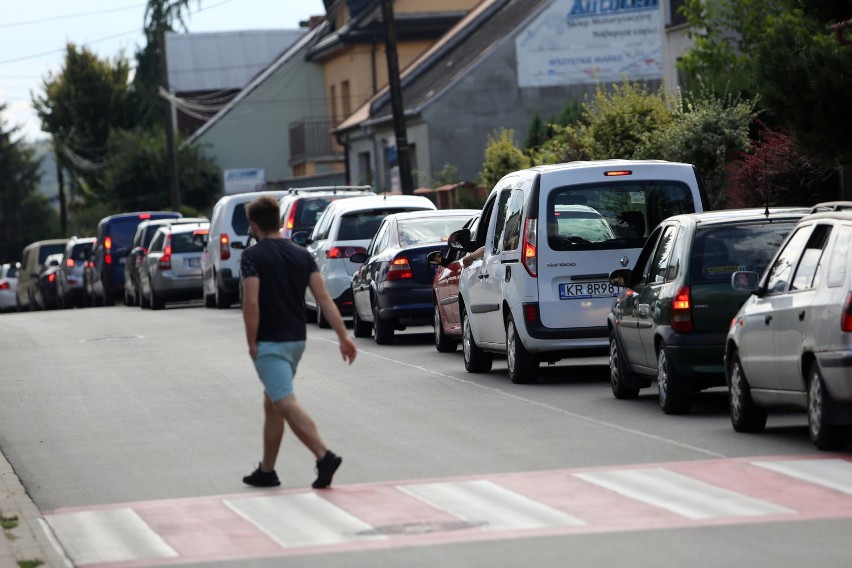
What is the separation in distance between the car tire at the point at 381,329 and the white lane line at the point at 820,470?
1161cm

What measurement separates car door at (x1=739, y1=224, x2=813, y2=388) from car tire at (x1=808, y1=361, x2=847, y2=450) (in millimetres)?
514

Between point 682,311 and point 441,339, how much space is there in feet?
24.5

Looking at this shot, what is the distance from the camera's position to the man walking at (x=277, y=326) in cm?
1032

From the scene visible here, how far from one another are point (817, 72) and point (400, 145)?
64.5 feet

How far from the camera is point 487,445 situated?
12109 millimetres

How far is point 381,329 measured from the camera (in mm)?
22234

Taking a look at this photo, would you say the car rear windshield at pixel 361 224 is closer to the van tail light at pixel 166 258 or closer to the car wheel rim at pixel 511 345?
the car wheel rim at pixel 511 345

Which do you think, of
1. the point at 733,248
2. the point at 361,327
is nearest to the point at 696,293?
the point at 733,248

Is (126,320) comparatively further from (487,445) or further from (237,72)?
(237,72)

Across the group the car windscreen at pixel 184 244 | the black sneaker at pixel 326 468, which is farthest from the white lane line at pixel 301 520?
the car windscreen at pixel 184 244

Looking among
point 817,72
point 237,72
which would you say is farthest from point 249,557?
point 237,72

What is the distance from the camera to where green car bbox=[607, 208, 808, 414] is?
13391mm

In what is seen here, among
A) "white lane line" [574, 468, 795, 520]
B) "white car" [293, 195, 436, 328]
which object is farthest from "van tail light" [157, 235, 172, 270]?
"white lane line" [574, 468, 795, 520]

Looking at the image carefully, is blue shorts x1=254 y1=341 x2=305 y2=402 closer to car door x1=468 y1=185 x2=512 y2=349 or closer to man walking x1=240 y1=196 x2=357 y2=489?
man walking x1=240 y1=196 x2=357 y2=489
